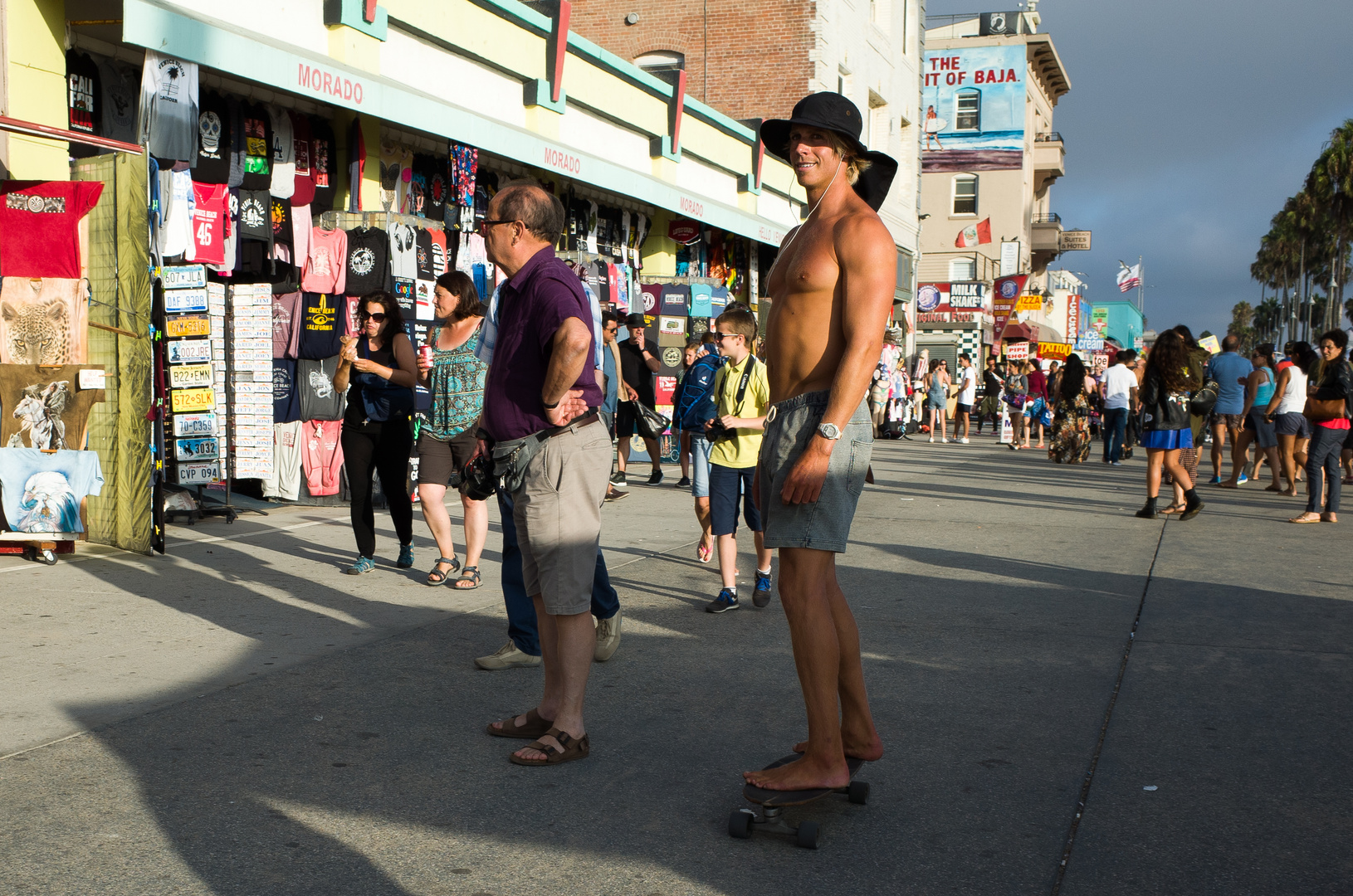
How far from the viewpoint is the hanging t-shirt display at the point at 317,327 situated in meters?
10.9

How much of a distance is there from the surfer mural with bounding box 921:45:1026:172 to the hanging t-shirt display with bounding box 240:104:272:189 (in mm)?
45664

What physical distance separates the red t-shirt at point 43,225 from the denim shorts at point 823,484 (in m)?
6.02

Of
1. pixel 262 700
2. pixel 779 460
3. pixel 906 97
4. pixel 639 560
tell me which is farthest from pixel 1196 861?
pixel 906 97

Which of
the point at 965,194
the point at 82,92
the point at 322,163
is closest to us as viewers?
the point at 82,92

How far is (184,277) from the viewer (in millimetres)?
9367

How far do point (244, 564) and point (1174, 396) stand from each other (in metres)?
8.42

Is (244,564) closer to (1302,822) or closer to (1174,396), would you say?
(1302,822)

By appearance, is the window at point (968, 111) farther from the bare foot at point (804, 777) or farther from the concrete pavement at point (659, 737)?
the bare foot at point (804, 777)

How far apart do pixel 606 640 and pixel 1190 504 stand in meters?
7.88

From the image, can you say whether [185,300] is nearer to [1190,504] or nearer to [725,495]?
[725,495]

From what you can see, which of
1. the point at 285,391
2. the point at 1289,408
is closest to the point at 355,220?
the point at 285,391

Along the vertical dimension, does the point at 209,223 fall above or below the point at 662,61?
below

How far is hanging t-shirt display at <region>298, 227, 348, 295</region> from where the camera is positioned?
35.3 feet

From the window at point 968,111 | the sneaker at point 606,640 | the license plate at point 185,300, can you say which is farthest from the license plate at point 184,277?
the window at point 968,111
